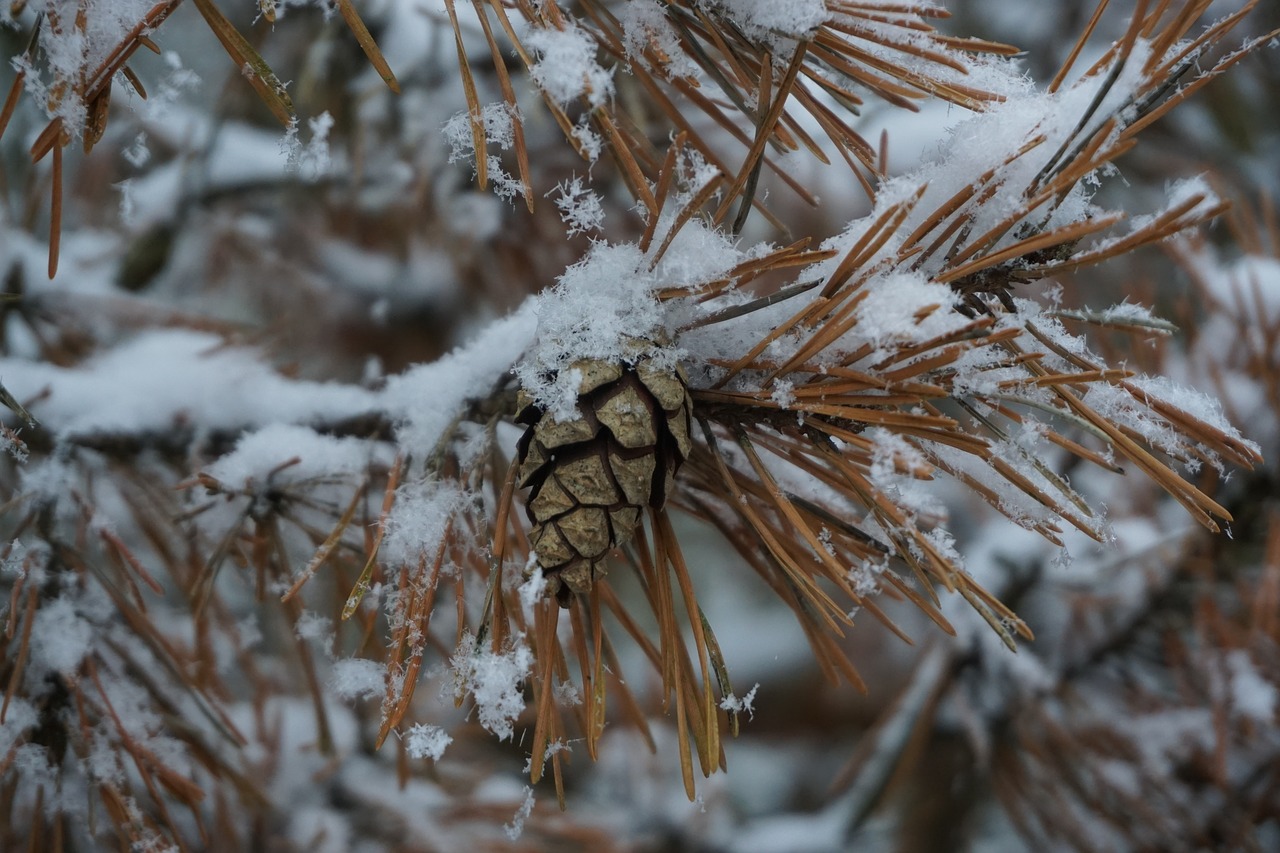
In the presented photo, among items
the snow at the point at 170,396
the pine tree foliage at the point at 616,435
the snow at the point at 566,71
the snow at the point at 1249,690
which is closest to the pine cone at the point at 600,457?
the pine tree foliage at the point at 616,435

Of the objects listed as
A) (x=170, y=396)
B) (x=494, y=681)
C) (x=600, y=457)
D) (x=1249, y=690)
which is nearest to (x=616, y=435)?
(x=600, y=457)

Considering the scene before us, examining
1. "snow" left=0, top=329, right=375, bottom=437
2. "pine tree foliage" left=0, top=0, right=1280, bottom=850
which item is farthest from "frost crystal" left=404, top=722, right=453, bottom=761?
"snow" left=0, top=329, right=375, bottom=437

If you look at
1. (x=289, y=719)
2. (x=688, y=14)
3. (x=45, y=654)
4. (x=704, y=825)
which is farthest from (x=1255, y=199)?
(x=45, y=654)

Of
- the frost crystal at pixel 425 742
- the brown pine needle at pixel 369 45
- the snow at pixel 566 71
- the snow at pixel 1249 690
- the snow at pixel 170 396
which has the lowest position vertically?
→ the snow at pixel 1249 690

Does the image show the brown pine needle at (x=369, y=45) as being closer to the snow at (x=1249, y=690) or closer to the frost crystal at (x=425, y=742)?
the frost crystal at (x=425, y=742)

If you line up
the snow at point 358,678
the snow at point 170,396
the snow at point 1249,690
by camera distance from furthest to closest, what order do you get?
the snow at point 1249,690 < the snow at point 170,396 < the snow at point 358,678

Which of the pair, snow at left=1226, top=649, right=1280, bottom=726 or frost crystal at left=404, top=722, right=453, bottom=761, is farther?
snow at left=1226, top=649, right=1280, bottom=726

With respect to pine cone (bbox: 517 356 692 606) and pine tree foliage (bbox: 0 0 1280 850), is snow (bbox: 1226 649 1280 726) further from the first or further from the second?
pine cone (bbox: 517 356 692 606)
